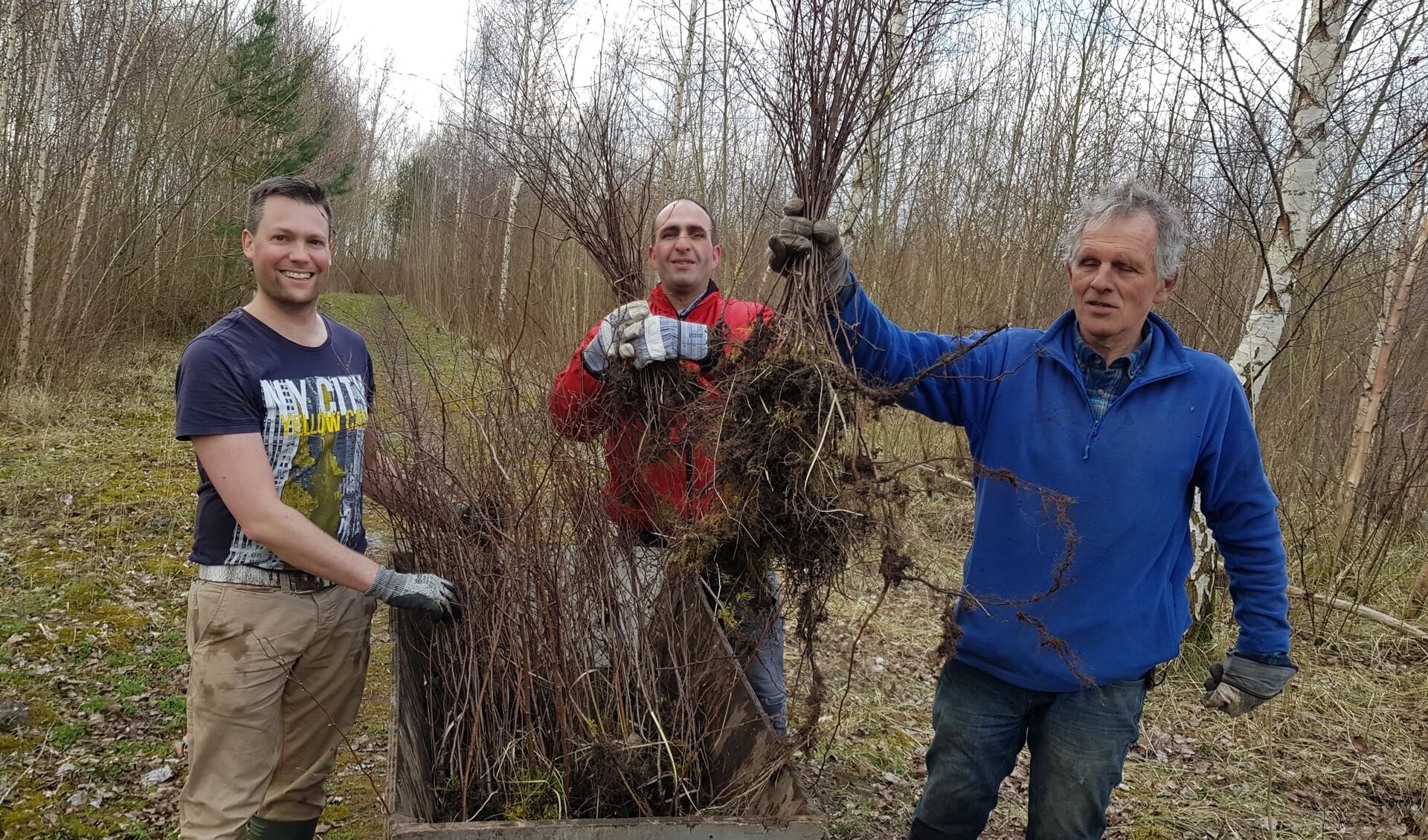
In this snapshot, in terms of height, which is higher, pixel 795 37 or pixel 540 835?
pixel 795 37

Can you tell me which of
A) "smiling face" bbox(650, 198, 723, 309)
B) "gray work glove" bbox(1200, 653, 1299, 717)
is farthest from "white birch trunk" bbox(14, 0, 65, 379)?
"gray work glove" bbox(1200, 653, 1299, 717)

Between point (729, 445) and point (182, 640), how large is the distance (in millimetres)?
3293

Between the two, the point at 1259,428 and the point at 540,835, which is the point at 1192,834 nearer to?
the point at 540,835

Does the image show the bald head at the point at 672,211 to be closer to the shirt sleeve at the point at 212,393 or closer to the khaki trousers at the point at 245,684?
the shirt sleeve at the point at 212,393

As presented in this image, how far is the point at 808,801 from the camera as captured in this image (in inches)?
56.2

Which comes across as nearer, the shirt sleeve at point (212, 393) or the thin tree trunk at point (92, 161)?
the shirt sleeve at point (212, 393)

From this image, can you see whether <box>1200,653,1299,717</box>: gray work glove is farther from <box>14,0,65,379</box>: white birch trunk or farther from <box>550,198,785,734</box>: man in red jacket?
<box>14,0,65,379</box>: white birch trunk

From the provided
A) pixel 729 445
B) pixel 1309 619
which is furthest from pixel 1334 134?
pixel 729 445

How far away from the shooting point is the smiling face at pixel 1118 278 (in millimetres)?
1738

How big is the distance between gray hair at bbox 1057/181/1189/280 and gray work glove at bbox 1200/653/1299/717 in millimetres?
906

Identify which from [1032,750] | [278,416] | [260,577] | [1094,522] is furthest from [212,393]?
[1032,750]

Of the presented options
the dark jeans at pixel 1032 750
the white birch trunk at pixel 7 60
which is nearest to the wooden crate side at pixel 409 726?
the dark jeans at pixel 1032 750

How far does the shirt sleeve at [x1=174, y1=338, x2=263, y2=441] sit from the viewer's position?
5.47ft

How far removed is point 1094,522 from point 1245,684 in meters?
0.55
